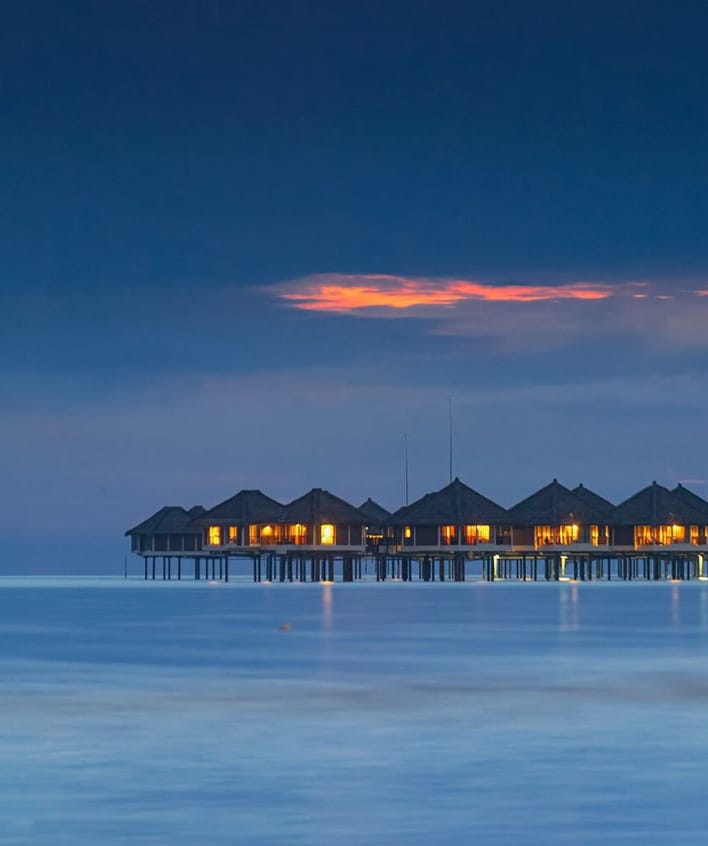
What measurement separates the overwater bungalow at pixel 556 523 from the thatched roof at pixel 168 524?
30192 mm

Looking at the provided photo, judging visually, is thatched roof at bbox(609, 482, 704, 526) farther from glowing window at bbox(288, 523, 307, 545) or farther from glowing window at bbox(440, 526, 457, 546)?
glowing window at bbox(288, 523, 307, 545)

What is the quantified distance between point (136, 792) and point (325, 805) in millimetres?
2059

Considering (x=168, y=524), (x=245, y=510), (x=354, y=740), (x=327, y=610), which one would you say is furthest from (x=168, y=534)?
(x=354, y=740)

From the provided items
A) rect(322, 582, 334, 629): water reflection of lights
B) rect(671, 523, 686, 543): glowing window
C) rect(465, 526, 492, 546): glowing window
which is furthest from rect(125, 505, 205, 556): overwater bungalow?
rect(322, 582, 334, 629): water reflection of lights

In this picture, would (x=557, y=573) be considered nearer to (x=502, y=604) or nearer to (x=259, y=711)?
(x=502, y=604)

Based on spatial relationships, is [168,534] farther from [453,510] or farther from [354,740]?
[354,740]

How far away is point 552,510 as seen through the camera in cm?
10788

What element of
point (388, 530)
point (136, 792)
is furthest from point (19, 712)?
point (388, 530)

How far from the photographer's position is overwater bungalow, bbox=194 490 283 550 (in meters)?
109

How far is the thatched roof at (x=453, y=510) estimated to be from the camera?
343 feet

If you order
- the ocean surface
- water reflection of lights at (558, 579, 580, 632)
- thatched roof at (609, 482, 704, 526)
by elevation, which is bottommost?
the ocean surface

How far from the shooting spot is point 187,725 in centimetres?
2286

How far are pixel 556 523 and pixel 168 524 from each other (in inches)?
1380

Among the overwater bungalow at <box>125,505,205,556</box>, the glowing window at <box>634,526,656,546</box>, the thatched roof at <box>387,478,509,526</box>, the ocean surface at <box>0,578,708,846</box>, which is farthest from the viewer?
the overwater bungalow at <box>125,505,205,556</box>
